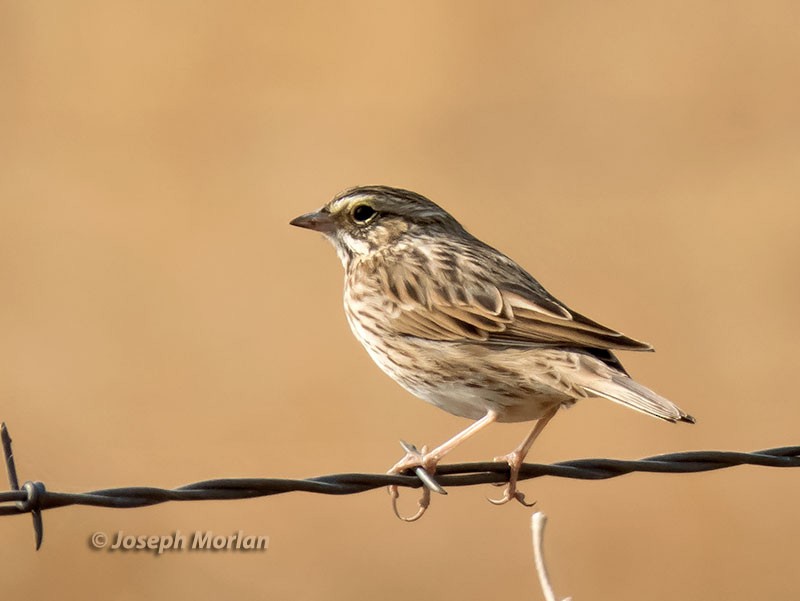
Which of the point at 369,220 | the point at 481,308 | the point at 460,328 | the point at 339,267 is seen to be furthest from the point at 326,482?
the point at 339,267

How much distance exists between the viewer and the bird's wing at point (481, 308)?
773 cm

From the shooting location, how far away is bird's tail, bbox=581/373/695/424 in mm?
6750

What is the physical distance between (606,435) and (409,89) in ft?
21.9

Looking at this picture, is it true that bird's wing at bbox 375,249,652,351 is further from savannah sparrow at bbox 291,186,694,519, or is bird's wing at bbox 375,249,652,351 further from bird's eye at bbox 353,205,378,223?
bird's eye at bbox 353,205,378,223

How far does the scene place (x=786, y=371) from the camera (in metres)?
16.7

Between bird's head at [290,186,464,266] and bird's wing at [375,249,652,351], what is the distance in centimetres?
36

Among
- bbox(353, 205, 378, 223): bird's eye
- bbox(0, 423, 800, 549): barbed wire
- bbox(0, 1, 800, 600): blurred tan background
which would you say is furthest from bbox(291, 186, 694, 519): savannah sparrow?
bbox(0, 1, 800, 600): blurred tan background

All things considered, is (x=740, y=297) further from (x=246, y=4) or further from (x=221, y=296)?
(x=246, y=4)

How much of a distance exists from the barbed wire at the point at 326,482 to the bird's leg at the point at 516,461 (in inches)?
5.4

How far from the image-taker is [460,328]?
8102 millimetres

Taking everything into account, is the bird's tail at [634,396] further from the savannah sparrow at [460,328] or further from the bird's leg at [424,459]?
the bird's leg at [424,459]

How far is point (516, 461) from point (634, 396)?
916 mm

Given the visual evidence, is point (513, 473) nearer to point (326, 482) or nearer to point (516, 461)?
point (516, 461)

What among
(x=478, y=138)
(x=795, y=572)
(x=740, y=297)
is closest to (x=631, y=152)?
(x=478, y=138)
